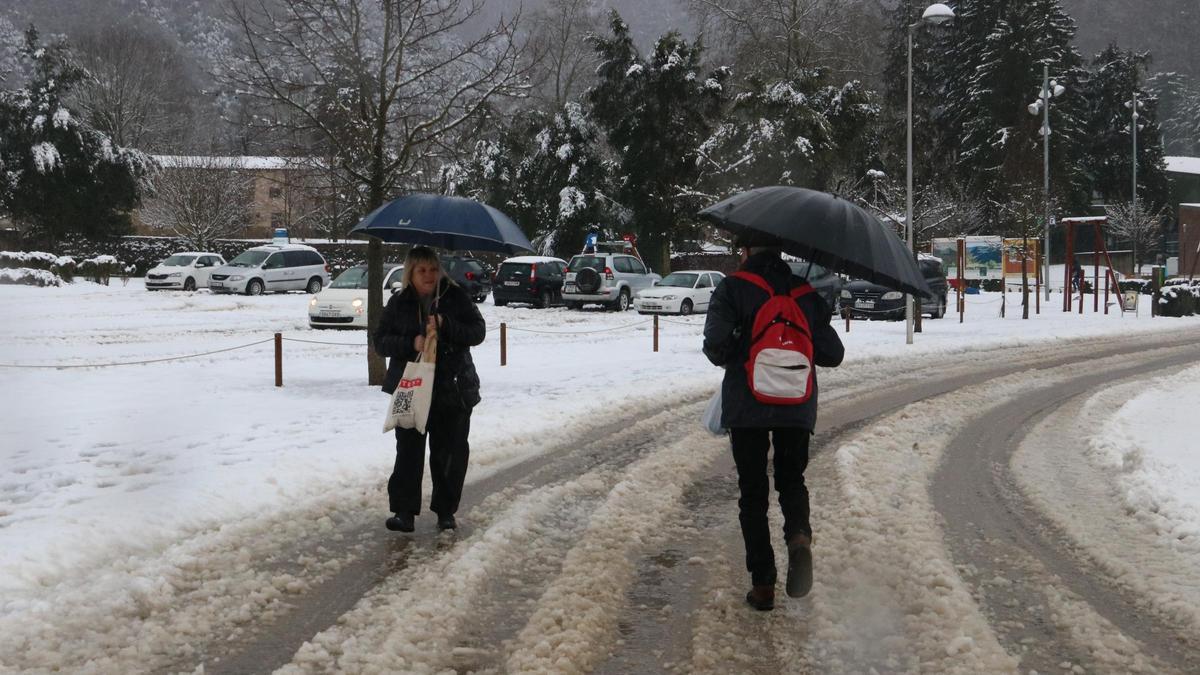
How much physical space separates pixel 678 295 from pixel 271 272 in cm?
1482

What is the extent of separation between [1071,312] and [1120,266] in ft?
118

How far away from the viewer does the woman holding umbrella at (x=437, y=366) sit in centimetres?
640

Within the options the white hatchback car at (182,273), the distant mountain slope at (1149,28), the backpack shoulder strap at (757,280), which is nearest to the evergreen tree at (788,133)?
the white hatchback car at (182,273)

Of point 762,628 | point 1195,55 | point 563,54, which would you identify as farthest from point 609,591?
point 1195,55

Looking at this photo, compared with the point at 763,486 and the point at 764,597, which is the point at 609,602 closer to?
the point at 764,597

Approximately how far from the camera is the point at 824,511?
7102 mm

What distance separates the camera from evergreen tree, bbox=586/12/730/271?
47.2 meters

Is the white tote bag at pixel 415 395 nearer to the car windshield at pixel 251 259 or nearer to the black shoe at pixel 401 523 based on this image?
the black shoe at pixel 401 523

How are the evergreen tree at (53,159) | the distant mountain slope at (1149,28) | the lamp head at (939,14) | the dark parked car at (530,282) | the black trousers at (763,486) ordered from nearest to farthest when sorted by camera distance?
the black trousers at (763,486) → the lamp head at (939,14) → the dark parked car at (530,282) → the evergreen tree at (53,159) → the distant mountain slope at (1149,28)

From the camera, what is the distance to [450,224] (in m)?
6.87

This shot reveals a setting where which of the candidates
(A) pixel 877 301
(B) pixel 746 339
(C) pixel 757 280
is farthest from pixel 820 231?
(A) pixel 877 301

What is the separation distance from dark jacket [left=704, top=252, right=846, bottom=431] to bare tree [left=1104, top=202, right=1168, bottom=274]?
6195 centimetres

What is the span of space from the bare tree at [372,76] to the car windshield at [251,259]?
24520 mm

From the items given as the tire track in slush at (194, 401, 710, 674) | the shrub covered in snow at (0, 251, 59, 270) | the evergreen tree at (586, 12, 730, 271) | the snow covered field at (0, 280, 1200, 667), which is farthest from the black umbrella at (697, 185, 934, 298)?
the evergreen tree at (586, 12, 730, 271)
